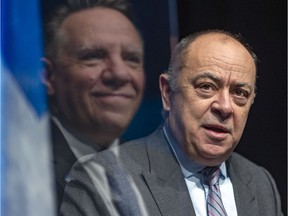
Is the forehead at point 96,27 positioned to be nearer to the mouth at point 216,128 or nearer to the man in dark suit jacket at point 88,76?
the man in dark suit jacket at point 88,76

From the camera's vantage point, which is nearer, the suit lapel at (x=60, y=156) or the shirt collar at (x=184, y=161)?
the suit lapel at (x=60, y=156)

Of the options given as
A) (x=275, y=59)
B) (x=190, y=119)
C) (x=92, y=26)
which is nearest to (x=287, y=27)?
(x=275, y=59)

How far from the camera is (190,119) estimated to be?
131 centimetres

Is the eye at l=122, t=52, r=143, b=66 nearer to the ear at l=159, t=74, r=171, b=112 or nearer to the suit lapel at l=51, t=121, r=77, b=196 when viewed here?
the ear at l=159, t=74, r=171, b=112

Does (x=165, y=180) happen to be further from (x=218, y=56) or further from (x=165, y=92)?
(x=218, y=56)

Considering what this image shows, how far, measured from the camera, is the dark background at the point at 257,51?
134 cm

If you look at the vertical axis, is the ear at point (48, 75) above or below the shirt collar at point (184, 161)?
above

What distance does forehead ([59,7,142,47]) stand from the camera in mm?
1246

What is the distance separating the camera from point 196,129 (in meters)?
1.30

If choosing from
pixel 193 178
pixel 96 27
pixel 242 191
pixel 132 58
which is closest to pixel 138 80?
pixel 132 58

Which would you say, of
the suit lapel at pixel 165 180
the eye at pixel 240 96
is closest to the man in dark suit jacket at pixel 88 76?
the suit lapel at pixel 165 180

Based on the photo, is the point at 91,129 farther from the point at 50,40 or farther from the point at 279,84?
the point at 279,84

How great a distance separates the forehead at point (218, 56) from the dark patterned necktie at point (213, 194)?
0.23 m

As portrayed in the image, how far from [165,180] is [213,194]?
121 mm
